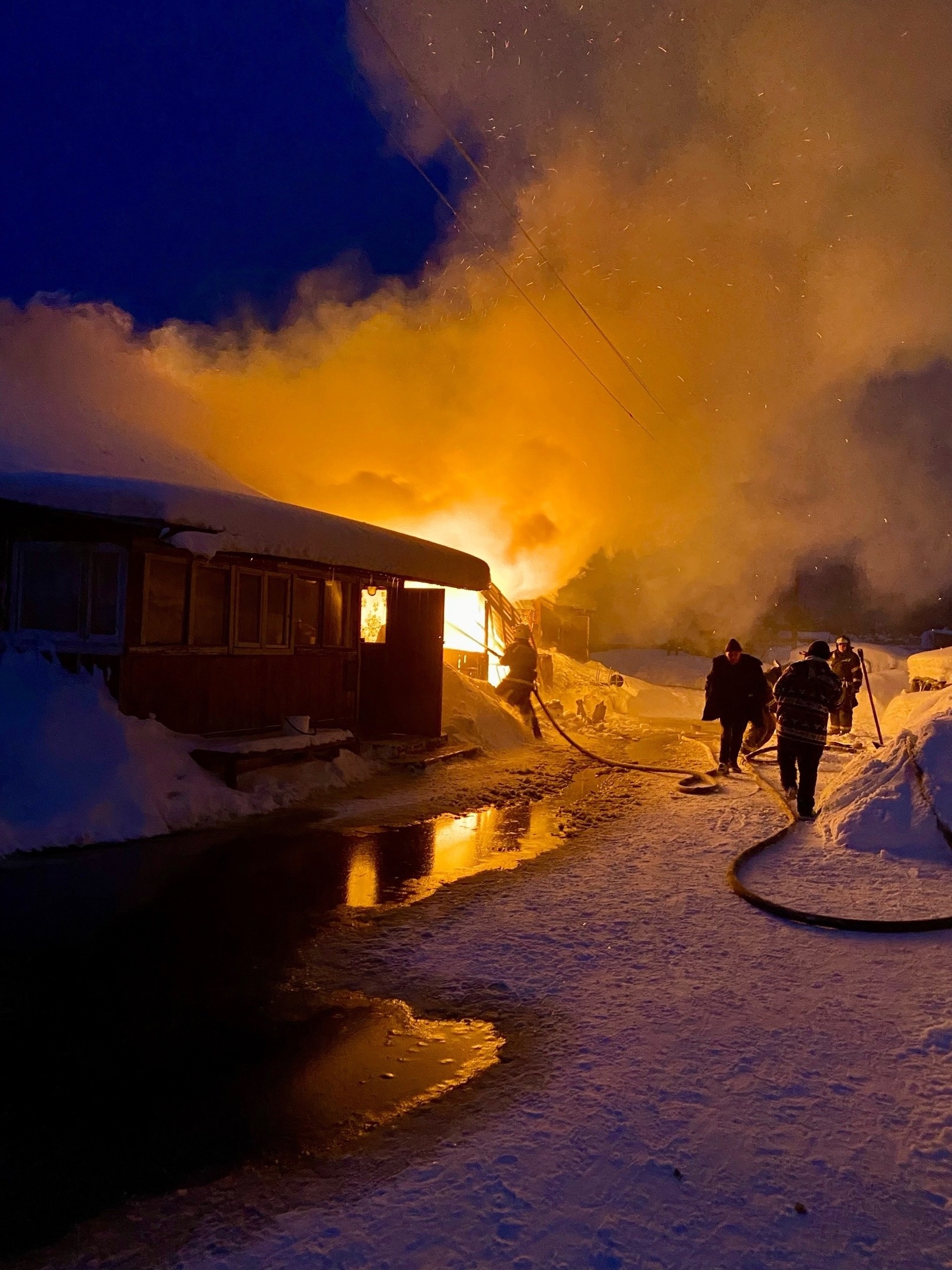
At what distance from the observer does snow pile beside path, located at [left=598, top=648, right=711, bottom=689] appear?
47.1 meters

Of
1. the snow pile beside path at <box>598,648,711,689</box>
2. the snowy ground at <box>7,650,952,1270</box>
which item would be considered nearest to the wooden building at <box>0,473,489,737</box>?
the snowy ground at <box>7,650,952,1270</box>

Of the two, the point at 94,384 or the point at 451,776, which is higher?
the point at 94,384

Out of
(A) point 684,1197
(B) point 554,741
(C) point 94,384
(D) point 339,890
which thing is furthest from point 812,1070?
(C) point 94,384

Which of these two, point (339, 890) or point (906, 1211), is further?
point (339, 890)

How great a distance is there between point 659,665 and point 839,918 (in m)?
49.9

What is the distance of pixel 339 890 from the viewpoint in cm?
634

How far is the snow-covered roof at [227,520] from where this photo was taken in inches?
328

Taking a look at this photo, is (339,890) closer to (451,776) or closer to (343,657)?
(451,776)

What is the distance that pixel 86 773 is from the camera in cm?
A: 801

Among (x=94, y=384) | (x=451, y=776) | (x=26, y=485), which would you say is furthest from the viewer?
(x=94, y=384)

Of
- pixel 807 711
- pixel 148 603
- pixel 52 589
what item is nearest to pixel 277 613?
pixel 148 603

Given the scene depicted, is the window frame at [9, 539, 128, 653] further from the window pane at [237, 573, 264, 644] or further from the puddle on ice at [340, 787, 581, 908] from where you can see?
the puddle on ice at [340, 787, 581, 908]

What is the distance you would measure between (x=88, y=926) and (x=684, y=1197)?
4.14 metres

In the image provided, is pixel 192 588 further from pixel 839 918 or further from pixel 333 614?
pixel 839 918
